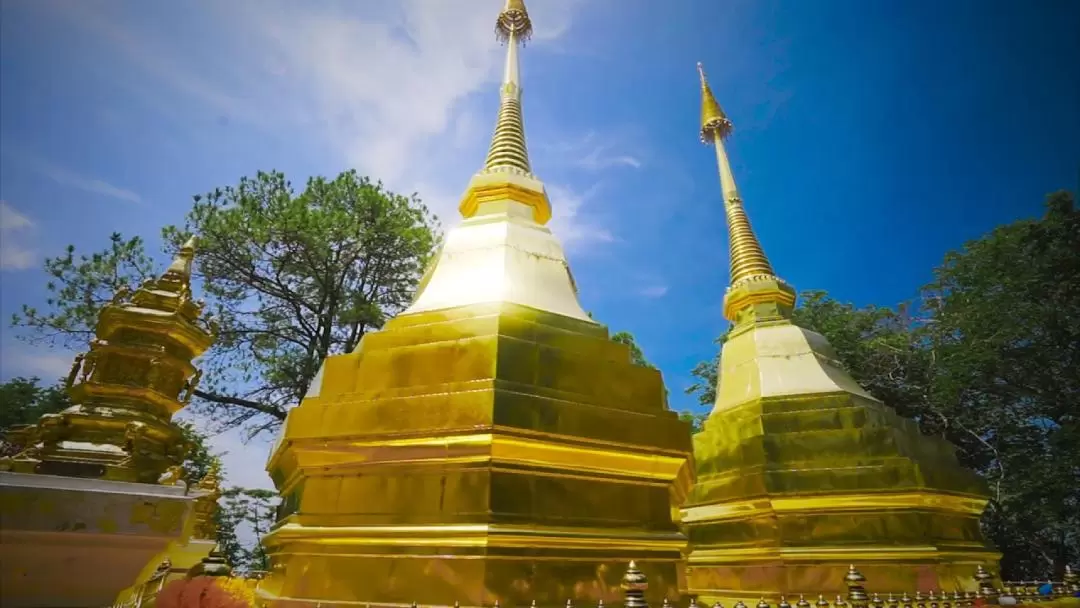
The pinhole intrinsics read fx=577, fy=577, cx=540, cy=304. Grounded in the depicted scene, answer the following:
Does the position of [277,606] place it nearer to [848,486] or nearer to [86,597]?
[86,597]

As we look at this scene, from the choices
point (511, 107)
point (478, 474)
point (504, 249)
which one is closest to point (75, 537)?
point (478, 474)

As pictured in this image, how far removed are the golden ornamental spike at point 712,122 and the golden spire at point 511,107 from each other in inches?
284

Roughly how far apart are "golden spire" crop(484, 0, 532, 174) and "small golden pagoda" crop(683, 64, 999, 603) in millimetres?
5340

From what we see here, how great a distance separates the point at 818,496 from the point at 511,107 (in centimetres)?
736

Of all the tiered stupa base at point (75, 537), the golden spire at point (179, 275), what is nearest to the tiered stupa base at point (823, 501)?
the tiered stupa base at point (75, 537)

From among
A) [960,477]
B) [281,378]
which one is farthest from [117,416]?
[960,477]

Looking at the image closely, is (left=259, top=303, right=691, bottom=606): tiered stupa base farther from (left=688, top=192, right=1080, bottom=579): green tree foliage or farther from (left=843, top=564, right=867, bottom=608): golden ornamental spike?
(left=688, top=192, right=1080, bottom=579): green tree foliage

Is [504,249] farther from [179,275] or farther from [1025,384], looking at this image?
[1025,384]

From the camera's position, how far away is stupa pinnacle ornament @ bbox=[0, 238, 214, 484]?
555cm

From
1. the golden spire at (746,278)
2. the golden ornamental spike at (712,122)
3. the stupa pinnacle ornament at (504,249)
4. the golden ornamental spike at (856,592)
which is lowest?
the golden ornamental spike at (856,592)

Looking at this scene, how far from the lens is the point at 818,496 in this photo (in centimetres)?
779

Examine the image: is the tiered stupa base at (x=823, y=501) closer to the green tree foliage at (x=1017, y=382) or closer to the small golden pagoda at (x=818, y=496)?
the small golden pagoda at (x=818, y=496)

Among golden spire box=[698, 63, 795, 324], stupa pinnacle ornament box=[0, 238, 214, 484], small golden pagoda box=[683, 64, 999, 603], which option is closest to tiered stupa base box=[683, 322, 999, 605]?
small golden pagoda box=[683, 64, 999, 603]

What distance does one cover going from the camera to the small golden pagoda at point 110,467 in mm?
3625
